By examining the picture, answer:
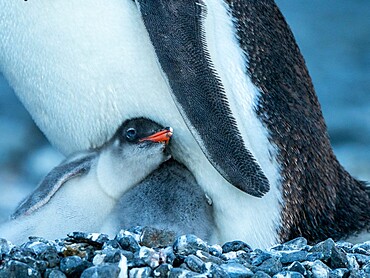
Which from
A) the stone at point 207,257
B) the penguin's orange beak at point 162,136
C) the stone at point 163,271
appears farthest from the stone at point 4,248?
the penguin's orange beak at point 162,136

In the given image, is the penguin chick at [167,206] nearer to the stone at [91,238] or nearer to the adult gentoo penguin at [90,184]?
the adult gentoo penguin at [90,184]

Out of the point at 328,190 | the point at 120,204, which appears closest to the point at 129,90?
the point at 120,204

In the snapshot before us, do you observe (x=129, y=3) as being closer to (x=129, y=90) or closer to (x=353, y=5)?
(x=129, y=90)

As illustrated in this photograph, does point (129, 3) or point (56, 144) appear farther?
point (56, 144)

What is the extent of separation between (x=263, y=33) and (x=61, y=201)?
97cm

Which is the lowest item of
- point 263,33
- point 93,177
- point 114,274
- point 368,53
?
point 114,274

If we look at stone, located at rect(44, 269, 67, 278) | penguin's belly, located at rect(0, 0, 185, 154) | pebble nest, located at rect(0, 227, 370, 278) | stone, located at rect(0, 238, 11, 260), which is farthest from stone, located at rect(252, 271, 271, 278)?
penguin's belly, located at rect(0, 0, 185, 154)

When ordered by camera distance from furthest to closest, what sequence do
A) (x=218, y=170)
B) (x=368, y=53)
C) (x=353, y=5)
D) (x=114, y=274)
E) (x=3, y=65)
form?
(x=353, y=5) < (x=368, y=53) < (x=3, y=65) < (x=218, y=170) < (x=114, y=274)

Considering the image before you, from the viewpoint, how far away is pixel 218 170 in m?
3.71

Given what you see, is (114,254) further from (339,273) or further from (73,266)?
(339,273)

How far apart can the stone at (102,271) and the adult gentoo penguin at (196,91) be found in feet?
3.36

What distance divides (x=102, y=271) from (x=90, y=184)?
1.21 meters

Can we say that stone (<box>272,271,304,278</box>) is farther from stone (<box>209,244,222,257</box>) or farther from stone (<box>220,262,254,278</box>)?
stone (<box>209,244,222,257</box>)

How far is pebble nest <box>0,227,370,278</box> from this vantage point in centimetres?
279
